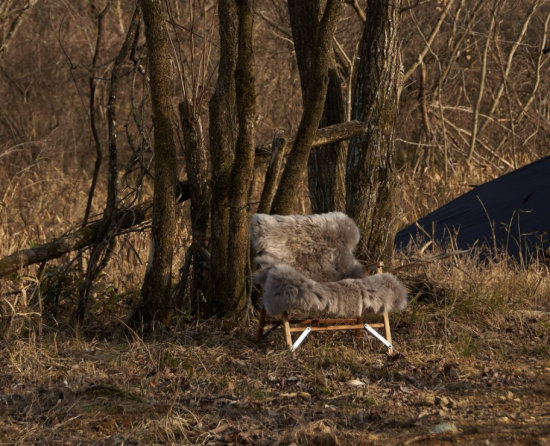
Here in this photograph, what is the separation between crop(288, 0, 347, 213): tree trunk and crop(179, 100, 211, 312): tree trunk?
Result: 149 centimetres

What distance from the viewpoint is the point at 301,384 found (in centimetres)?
449

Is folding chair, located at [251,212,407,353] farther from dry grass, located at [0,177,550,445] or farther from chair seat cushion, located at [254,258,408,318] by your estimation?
dry grass, located at [0,177,550,445]

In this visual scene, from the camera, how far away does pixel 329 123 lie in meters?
6.94

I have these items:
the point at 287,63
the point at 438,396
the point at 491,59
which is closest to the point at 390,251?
the point at 438,396

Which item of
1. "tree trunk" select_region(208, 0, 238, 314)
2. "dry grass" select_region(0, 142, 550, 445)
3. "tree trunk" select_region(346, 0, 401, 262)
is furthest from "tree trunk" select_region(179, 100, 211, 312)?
"tree trunk" select_region(346, 0, 401, 262)

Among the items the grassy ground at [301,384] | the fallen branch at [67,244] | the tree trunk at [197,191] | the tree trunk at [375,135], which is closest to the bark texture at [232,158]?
the tree trunk at [197,191]

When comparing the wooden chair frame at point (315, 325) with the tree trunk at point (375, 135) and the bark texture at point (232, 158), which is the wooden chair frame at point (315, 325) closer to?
the bark texture at point (232, 158)

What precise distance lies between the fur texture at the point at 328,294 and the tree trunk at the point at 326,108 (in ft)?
5.86

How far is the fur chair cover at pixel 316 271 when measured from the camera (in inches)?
192

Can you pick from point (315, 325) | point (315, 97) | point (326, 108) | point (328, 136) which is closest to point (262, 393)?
point (315, 325)

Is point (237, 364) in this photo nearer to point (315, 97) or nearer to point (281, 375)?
point (281, 375)

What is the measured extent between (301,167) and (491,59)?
8594mm

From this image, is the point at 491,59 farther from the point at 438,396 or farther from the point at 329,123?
the point at 438,396

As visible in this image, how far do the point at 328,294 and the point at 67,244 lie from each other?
77.6 inches
